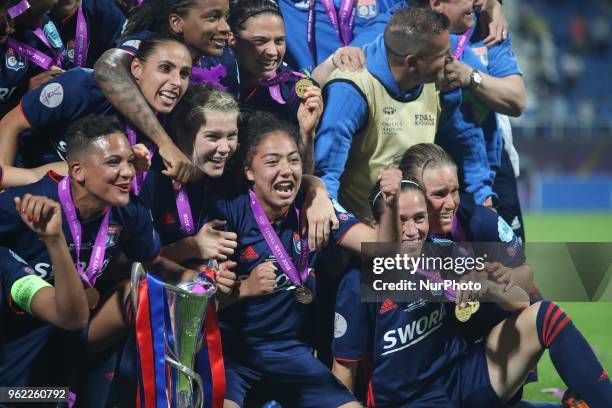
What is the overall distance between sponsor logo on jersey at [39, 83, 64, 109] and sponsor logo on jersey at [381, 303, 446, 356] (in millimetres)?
1711

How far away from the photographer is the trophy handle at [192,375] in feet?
12.5

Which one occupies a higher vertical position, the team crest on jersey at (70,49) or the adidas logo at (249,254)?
the team crest on jersey at (70,49)

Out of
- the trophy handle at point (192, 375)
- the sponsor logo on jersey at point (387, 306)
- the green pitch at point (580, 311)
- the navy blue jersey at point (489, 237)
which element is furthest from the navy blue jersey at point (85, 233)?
the green pitch at point (580, 311)

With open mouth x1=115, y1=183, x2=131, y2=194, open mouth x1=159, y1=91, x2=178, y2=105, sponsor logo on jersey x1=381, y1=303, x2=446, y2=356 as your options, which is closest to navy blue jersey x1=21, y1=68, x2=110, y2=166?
open mouth x1=159, y1=91, x2=178, y2=105

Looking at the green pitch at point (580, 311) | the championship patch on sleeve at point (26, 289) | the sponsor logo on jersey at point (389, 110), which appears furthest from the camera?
the green pitch at point (580, 311)

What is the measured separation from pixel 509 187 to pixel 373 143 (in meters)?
1.28

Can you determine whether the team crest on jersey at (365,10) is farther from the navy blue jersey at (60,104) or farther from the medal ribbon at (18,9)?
the medal ribbon at (18,9)

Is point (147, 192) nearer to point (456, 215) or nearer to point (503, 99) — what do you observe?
point (456, 215)

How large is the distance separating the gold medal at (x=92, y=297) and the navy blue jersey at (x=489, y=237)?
1.59 meters

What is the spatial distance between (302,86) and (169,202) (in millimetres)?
790

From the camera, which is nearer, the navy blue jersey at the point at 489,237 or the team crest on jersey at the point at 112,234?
the team crest on jersey at the point at 112,234

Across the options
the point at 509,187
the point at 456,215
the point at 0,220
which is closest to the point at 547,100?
the point at 509,187

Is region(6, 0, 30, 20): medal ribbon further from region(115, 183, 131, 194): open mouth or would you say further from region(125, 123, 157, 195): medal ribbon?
region(115, 183, 131, 194): open mouth

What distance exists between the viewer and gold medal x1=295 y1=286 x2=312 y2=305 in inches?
168
